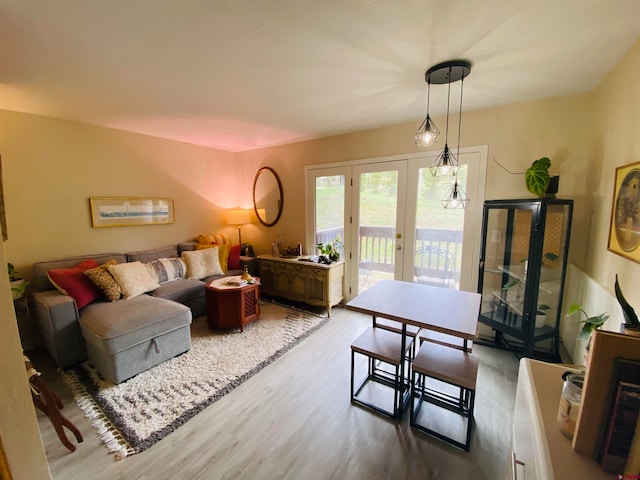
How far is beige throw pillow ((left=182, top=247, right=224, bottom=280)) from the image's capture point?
358 cm

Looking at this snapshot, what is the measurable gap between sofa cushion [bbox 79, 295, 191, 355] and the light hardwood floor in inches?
18.4

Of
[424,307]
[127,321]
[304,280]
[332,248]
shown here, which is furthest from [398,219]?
[127,321]

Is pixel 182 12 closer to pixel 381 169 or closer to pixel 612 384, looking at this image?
pixel 612 384

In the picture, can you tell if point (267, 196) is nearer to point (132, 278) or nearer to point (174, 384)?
point (132, 278)

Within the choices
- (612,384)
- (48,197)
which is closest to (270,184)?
(48,197)

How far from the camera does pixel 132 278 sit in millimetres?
2906

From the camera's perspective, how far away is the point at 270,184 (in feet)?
14.3

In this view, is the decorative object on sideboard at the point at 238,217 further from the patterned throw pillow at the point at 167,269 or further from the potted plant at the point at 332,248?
the potted plant at the point at 332,248

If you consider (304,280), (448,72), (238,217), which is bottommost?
(304,280)

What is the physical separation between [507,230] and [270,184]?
3.31m

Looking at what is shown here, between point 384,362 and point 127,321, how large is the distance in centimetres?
218

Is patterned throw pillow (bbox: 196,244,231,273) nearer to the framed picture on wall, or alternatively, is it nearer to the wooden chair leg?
the wooden chair leg

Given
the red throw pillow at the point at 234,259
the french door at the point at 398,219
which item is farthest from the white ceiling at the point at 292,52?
the red throw pillow at the point at 234,259

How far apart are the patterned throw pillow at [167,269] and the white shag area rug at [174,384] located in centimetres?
75
